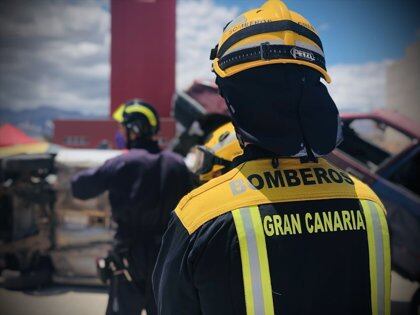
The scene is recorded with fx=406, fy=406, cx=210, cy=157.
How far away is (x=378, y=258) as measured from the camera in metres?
1.13

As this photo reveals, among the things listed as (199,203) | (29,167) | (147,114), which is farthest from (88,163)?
(199,203)

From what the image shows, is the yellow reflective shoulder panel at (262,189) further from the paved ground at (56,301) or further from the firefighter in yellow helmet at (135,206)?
the paved ground at (56,301)

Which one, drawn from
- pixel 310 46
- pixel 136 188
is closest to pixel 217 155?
pixel 136 188

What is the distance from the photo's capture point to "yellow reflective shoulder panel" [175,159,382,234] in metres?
1.04

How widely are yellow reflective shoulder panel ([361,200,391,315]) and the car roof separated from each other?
392 centimetres

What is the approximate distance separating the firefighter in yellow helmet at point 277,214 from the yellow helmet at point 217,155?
1.08 m

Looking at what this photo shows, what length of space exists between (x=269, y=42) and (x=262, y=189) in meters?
0.40

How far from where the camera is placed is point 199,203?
3.51 ft

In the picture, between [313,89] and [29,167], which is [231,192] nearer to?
[313,89]

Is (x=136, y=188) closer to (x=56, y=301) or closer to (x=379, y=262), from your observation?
(x=379, y=262)

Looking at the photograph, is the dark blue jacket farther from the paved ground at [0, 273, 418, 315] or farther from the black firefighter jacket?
the paved ground at [0, 273, 418, 315]

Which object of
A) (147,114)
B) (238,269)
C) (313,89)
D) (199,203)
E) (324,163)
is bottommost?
(238,269)

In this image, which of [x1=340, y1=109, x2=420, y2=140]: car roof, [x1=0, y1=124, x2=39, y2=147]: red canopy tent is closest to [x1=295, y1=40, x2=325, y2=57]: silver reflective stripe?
[x1=340, y1=109, x2=420, y2=140]: car roof

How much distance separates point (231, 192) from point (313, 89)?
375 mm
